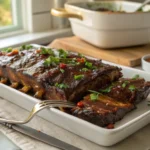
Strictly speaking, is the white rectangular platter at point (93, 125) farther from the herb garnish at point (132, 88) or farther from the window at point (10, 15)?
the window at point (10, 15)

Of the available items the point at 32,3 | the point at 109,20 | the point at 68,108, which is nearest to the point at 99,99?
the point at 68,108

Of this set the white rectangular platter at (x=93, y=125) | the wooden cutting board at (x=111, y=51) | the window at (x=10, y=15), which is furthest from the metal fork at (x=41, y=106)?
the window at (x=10, y=15)

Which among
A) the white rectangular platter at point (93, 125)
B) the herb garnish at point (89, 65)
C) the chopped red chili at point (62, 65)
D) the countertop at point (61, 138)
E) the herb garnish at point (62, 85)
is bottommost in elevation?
the countertop at point (61, 138)

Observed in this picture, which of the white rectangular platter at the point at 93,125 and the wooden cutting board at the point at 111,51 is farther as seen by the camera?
the wooden cutting board at the point at 111,51

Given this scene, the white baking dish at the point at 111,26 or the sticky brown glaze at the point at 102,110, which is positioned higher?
the white baking dish at the point at 111,26

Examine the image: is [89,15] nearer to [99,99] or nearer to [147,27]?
[147,27]

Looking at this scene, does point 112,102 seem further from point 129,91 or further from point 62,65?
point 62,65

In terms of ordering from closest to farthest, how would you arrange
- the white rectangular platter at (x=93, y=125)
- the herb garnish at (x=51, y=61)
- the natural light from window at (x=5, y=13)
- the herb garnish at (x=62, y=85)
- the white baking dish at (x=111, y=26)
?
the white rectangular platter at (x=93, y=125)
the herb garnish at (x=62, y=85)
the herb garnish at (x=51, y=61)
the white baking dish at (x=111, y=26)
the natural light from window at (x=5, y=13)
